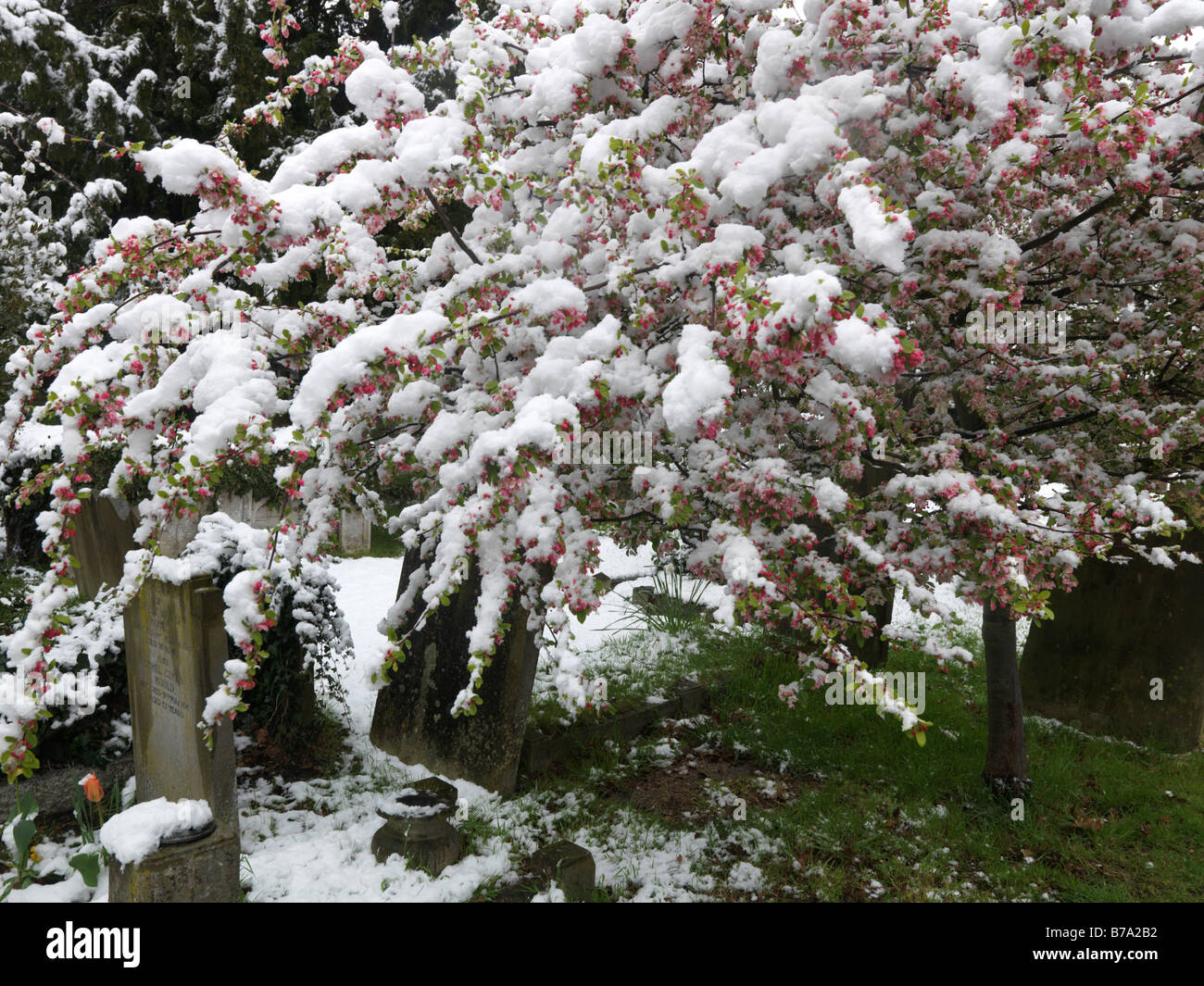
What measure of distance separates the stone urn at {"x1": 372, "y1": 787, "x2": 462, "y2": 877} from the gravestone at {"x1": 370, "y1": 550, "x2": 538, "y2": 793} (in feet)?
2.30

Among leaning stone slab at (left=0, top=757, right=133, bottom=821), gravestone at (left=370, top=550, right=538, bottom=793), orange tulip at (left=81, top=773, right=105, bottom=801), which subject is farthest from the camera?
gravestone at (left=370, top=550, right=538, bottom=793)

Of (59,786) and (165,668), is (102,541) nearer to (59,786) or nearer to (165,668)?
(59,786)

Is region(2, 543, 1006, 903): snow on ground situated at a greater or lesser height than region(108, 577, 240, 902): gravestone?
lesser

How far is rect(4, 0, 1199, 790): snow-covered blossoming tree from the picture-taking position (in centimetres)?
239

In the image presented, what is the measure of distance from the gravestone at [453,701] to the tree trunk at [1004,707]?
8.42ft

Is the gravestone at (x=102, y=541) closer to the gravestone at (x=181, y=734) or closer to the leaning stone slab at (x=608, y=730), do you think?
the gravestone at (x=181, y=734)

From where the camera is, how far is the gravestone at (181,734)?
9.93 ft

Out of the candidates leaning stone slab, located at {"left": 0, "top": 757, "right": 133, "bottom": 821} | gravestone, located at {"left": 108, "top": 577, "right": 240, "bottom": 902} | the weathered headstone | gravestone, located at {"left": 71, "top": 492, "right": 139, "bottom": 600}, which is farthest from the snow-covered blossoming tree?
the weathered headstone

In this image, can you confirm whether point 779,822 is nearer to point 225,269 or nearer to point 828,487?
point 828,487

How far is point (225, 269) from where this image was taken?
10.1ft

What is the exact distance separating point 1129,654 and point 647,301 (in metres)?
4.85

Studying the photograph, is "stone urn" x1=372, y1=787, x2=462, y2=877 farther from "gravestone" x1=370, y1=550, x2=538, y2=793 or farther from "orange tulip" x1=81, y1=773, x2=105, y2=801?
"orange tulip" x1=81, y1=773, x2=105, y2=801

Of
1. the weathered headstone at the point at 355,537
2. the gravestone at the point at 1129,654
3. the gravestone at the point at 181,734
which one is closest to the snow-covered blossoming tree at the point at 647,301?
the gravestone at the point at 181,734

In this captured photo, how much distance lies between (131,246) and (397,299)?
3.59ft
